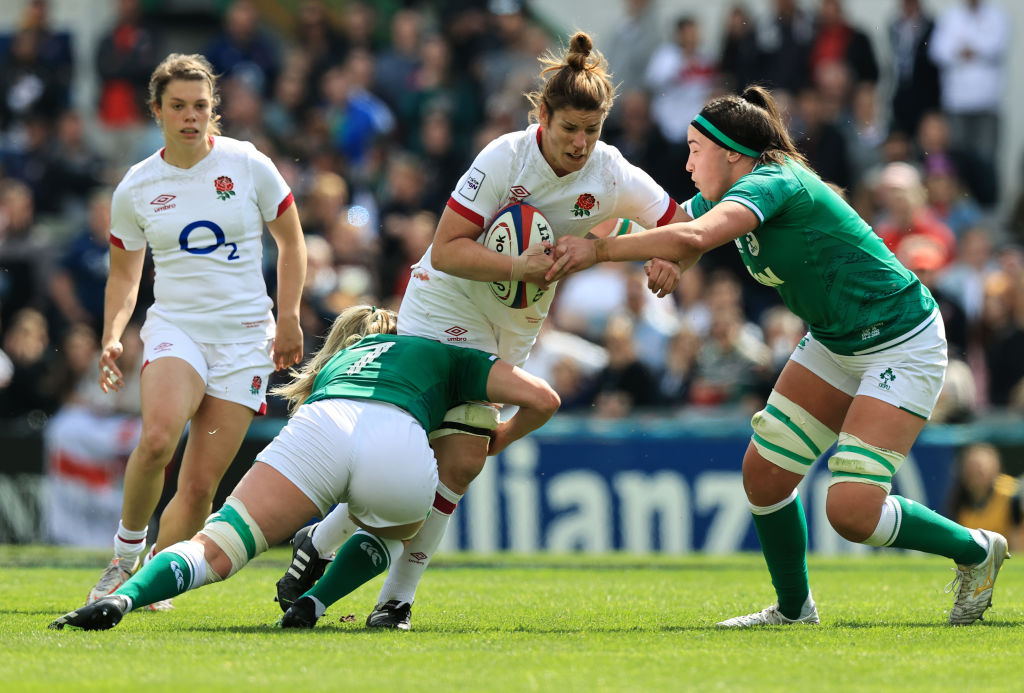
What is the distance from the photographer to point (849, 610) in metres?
7.15

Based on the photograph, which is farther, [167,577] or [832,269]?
[832,269]

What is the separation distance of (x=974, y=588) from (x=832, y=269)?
4.92 ft

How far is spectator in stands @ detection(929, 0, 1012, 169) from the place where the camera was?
49.1ft

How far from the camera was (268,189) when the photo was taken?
24.6ft

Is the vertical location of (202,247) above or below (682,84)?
below

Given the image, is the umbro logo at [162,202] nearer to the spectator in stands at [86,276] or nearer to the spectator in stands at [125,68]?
the spectator in stands at [86,276]

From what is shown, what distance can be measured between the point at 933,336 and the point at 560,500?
20.0ft

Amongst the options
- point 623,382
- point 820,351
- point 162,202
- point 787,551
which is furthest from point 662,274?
point 623,382

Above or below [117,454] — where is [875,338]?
above

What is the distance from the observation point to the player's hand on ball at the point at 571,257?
6078 mm

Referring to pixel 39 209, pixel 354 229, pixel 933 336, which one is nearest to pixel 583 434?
pixel 354 229

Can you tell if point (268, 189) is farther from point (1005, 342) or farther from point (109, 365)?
point (1005, 342)

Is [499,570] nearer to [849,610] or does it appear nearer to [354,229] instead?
[849,610]

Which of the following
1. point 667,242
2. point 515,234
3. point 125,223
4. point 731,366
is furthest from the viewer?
point 731,366
